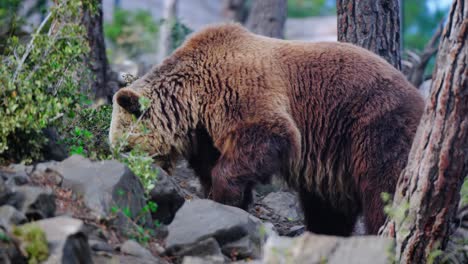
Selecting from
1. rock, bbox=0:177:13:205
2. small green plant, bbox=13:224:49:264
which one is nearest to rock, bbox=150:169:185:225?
rock, bbox=0:177:13:205

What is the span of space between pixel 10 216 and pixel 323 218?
3586 mm

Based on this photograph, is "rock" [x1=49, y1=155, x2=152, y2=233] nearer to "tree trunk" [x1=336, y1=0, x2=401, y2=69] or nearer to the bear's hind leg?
the bear's hind leg

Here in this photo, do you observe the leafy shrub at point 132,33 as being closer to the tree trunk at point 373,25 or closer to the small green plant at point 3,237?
the tree trunk at point 373,25

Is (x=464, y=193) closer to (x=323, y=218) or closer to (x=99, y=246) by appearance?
(x=323, y=218)

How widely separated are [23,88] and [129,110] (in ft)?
4.20

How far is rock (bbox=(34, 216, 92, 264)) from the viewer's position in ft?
14.3

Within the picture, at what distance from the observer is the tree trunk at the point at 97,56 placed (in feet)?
32.9

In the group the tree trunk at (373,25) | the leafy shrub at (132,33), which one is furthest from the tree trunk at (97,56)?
the leafy shrub at (132,33)

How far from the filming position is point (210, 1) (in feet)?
115

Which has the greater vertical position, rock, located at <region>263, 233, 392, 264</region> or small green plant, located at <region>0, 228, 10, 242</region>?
small green plant, located at <region>0, 228, 10, 242</region>

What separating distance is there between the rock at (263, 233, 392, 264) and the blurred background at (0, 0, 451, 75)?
12.8ft

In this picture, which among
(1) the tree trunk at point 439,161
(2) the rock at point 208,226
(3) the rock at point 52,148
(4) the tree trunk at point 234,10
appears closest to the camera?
(1) the tree trunk at point 439,161

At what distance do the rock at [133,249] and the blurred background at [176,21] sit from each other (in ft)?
9.77

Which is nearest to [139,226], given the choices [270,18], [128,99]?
[128,99]
